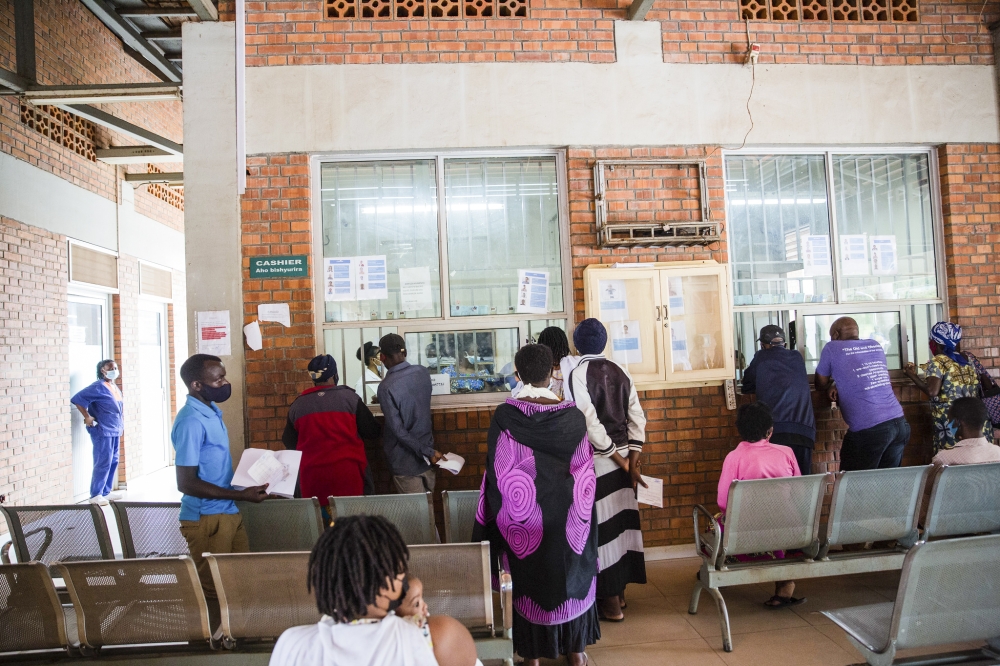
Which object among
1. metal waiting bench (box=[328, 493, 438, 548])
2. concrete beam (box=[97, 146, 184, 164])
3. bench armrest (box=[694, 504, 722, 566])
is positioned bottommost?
bench armrest (box=[694, 504, 722, 566])

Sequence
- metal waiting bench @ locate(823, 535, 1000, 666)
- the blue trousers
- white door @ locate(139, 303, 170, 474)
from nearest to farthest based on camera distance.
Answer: metal waiting bench @ locate(823, 535, 1000, 666), the blue trousers, white door @ locate(139, 303, 170, 474)

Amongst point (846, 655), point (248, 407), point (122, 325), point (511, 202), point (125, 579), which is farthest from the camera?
point (122, 325)

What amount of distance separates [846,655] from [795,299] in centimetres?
312

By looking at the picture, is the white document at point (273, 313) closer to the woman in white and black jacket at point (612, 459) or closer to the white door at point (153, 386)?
the woman in white and black jacket at point (612, 459)

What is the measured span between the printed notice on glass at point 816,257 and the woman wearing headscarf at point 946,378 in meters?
1.00

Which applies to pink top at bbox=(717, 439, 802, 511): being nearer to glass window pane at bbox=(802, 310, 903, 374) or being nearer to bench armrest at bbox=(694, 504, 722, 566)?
bench armrest at bbox=(694, 504, 722, 566)

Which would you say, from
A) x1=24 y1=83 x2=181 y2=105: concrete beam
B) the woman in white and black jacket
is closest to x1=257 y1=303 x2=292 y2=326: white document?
x1=24 y1=83 x2=181 y2=105: concrete beam

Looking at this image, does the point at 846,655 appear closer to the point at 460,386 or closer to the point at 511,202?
the point at 460,386

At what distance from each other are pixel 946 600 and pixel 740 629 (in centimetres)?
158

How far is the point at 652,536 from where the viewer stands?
5.27m

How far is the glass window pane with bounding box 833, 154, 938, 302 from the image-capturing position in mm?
5766

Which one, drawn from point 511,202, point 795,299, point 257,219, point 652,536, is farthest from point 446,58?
point 652,536

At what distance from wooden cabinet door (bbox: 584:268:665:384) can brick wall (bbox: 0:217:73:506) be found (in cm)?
636

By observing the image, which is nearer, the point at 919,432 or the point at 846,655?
the point at 846,655
